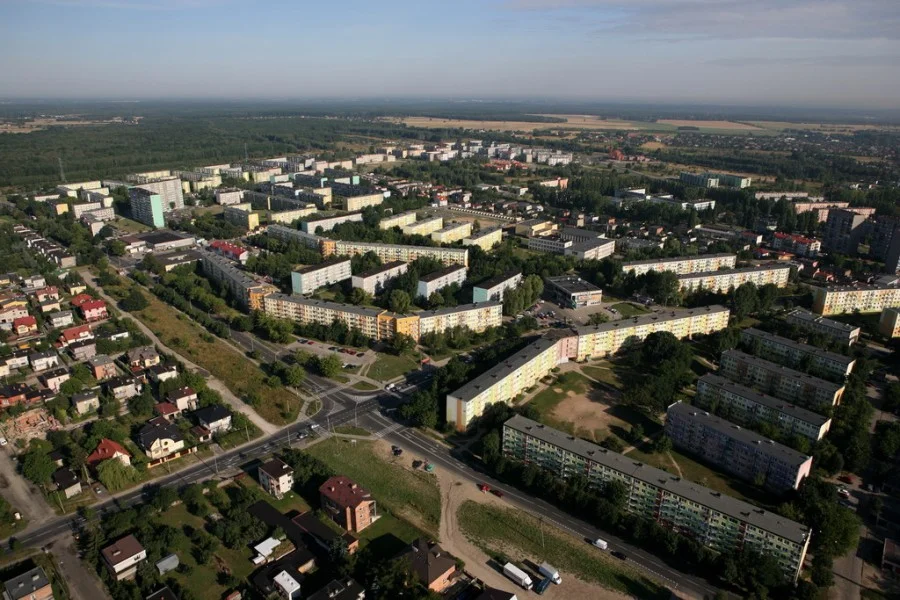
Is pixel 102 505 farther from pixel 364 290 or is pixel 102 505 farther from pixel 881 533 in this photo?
pixel 881 533

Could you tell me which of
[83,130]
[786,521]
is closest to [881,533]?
[786,521]

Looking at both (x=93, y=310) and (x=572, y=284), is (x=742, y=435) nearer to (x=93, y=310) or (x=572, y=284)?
(x=572, y=284)

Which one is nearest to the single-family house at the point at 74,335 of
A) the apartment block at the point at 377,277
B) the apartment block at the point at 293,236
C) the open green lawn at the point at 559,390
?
the apartment block at the point at 377,277

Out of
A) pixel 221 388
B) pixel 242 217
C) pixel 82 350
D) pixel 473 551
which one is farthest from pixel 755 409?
pixel 242 217

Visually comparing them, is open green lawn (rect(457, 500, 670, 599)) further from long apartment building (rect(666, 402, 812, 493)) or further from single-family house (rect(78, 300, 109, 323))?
single-family house (rect(78, 300, 109, 323))

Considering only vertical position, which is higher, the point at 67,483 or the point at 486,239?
the point at 486,239
